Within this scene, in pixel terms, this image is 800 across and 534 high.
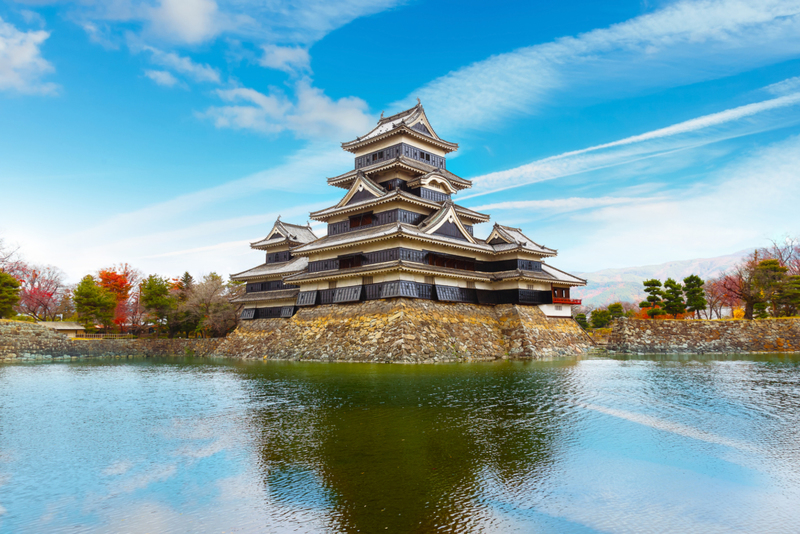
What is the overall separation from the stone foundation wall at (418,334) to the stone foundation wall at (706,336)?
11.5ft

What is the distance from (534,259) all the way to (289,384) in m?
25.1

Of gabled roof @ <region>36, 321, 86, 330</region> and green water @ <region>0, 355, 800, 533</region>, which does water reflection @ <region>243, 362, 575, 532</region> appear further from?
gabled roof @ <region>36, 321, 86, 330</region>

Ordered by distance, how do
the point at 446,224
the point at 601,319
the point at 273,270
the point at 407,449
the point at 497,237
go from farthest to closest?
the point at 601,319
the point at 273,270
the point at 497,237
the point at 446,224
the point at 407,449

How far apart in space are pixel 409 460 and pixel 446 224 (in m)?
27.2

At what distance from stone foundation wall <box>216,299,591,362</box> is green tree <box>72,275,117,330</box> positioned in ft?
70.6

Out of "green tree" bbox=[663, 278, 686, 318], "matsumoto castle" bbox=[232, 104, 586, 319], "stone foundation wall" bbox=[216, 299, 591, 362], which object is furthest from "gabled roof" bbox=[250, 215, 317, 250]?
"green tree" bbox=[663, 278, 686, 318]

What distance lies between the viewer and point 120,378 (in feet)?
77.2

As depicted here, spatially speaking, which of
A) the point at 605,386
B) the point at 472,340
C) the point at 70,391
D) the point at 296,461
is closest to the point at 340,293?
the point at 472,340

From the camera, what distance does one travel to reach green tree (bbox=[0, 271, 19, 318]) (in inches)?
1704

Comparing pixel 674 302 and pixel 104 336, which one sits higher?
pixel 674 302

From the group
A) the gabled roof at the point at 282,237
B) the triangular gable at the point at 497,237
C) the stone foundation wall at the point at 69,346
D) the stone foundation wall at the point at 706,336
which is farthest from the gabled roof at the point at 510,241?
the stone foundation wall at the point at 69,346

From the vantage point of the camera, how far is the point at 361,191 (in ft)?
118

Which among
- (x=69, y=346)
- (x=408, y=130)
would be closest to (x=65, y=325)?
(x=69, y=346)

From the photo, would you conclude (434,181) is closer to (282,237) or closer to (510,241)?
(510,241)
